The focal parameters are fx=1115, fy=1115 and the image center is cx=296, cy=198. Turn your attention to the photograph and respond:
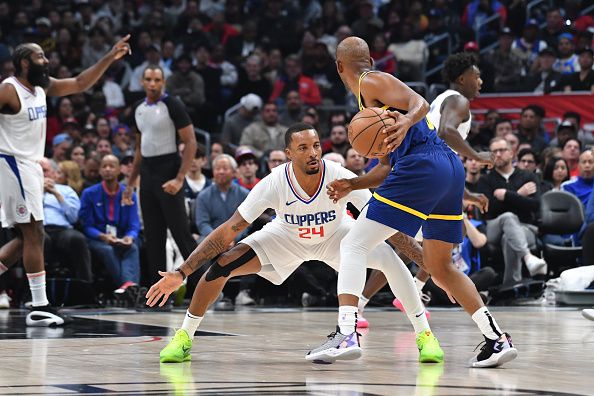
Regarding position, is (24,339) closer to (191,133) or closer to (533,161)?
(191,133)

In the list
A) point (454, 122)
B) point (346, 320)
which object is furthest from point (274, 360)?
point (454, 122)

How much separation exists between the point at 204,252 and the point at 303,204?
0.72m

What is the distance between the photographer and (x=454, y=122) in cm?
815

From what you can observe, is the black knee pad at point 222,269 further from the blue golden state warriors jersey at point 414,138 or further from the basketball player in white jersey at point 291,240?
the blue golden state warriors jersey at point 414,138

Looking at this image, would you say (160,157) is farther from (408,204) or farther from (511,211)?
(408,204)

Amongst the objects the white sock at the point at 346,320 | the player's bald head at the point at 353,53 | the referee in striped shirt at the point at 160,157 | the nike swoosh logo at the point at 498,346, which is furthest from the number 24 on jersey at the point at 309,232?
the referee in striped shirt at the point at 160,157

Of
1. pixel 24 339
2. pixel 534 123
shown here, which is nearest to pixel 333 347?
pixel 24 339

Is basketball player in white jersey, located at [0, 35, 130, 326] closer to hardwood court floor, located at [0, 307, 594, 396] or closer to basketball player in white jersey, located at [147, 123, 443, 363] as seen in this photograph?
hardwood court floor, located at [0, 307, 594, 396]

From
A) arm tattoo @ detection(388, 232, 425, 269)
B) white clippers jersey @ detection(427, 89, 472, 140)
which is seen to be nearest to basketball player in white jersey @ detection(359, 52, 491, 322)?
white clippers jersey @ detection(427, 89, 472, 140)

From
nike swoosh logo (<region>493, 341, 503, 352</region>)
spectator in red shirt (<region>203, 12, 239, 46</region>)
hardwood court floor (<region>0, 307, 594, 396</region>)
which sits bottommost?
hardwood court floor (<region>0, 307, 594, 396</region>)

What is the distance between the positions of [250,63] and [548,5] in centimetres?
520

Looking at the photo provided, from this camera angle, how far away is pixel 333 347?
238 inches

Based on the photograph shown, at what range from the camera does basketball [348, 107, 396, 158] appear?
5.97 metres

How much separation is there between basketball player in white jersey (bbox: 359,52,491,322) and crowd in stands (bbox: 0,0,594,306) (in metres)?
3.77
